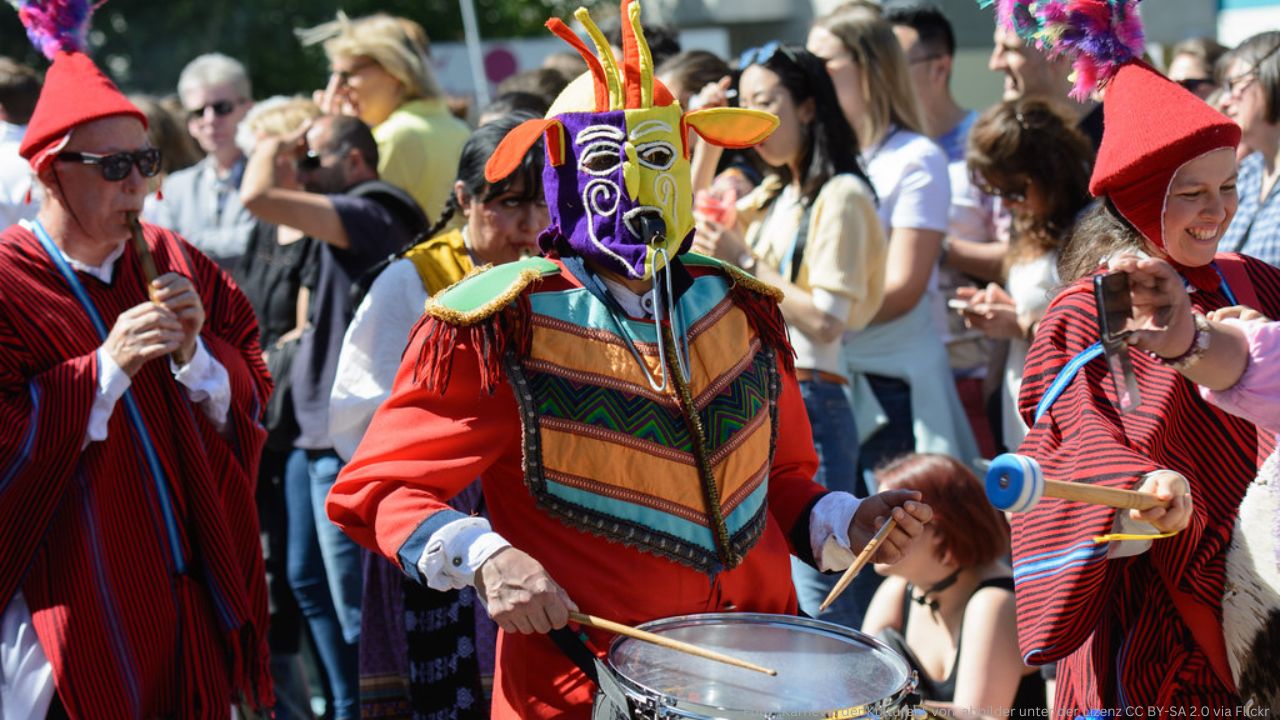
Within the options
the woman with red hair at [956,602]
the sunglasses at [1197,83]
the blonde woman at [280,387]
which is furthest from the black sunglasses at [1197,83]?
the blonde woman at [280,387]

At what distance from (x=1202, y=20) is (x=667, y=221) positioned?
10586 mm

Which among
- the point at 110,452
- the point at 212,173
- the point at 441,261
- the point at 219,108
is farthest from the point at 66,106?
the point at 219,108

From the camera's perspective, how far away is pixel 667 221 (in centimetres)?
283

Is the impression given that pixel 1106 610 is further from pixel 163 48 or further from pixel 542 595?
pixel 163 48

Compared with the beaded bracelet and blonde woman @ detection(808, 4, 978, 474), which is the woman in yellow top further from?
the beaded bracelet

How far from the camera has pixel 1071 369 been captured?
9.55ft

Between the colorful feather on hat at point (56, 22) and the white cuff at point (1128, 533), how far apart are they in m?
2.88

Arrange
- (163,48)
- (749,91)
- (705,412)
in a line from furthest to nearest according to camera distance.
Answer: (163,48)
(749,91)
(705,412)

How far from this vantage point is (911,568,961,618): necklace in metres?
4.27

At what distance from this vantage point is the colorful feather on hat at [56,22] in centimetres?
392

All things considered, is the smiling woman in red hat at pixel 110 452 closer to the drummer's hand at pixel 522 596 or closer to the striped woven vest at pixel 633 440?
the striped woven vest at pixel 633 440

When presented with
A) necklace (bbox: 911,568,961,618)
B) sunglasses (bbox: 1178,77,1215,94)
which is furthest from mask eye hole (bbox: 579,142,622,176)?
sunglasses (bbox: 1178,77,1215,94)

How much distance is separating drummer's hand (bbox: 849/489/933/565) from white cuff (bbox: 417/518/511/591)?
688 mm

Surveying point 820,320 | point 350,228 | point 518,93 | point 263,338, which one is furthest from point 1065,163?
point 263,338
